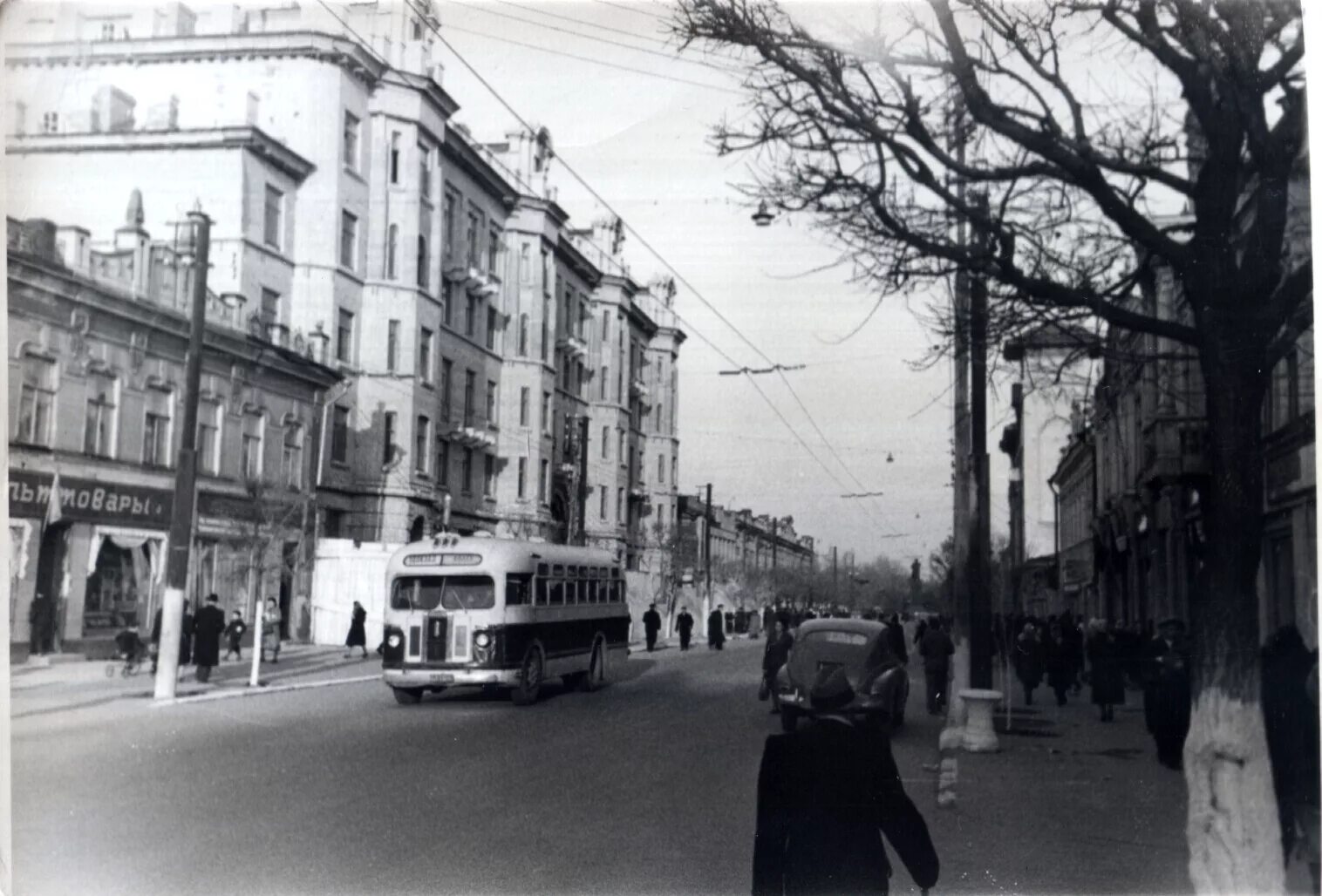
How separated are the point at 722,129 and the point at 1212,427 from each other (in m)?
4.14

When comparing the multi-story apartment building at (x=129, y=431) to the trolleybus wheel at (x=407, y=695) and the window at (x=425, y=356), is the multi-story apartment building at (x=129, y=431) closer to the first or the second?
the window at (x=425, y=356)

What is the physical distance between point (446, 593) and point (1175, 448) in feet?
36.4

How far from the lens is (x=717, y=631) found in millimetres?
27562

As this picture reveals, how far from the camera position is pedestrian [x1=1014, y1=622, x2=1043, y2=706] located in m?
16.1

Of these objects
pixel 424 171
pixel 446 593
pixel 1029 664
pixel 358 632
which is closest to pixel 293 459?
pixel 424 171

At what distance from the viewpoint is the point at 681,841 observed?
892 cm

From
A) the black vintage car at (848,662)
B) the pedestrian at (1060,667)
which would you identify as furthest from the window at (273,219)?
the pedestrian at (1060,667)

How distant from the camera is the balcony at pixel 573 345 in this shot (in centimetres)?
1255

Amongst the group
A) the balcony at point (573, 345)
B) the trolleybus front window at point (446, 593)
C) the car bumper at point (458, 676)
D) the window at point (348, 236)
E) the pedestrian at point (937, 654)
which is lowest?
the car bumper at point (458, 676)

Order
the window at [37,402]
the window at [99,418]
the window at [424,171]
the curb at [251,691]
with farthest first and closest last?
1. the curb at [251,691]
2. the window at [424,171]
3. the window at [99,418]
4. the window at [37,402]

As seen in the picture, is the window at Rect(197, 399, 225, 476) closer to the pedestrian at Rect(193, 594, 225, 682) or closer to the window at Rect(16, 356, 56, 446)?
the window at Rect(16, 356, 56, 446)

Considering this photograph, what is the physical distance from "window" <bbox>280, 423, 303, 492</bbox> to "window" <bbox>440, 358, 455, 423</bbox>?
1.52 m

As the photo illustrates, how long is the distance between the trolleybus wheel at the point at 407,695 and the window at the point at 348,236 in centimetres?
720

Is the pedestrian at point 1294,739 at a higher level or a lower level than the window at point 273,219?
lower
